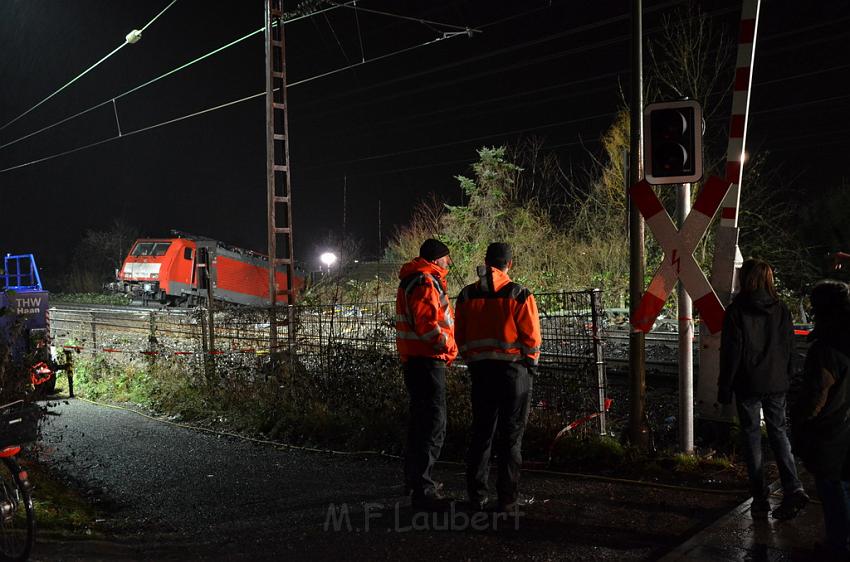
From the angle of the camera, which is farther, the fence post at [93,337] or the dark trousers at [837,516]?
the fence post at [93,337]

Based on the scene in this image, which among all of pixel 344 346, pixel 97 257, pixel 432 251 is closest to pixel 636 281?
pixel 432 251

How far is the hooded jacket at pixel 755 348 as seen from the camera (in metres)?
4.88

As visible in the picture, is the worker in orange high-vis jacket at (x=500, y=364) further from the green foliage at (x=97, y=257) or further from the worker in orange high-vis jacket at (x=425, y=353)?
the green foliage at (x=97, y=257)

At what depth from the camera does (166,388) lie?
Result: 1095cm

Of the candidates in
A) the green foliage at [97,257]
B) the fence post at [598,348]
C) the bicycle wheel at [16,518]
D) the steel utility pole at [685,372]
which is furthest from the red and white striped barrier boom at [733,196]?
the green foliage at [97,257]

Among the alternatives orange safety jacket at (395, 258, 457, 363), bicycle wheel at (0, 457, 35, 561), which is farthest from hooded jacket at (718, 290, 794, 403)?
bicycle wheel at (0, 457, 35, 561)

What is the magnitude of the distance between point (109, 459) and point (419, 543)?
455cm

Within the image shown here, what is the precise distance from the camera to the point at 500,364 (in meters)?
5.08

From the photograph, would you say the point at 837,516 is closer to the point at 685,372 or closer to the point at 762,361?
the point at 762,361

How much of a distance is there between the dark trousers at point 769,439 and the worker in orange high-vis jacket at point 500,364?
1.56 m

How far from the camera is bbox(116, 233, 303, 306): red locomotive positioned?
30.5 metres

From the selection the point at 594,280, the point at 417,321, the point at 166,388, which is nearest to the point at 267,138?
the point at 166,388

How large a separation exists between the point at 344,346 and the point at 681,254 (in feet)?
14.3

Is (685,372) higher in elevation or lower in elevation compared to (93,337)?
higher
